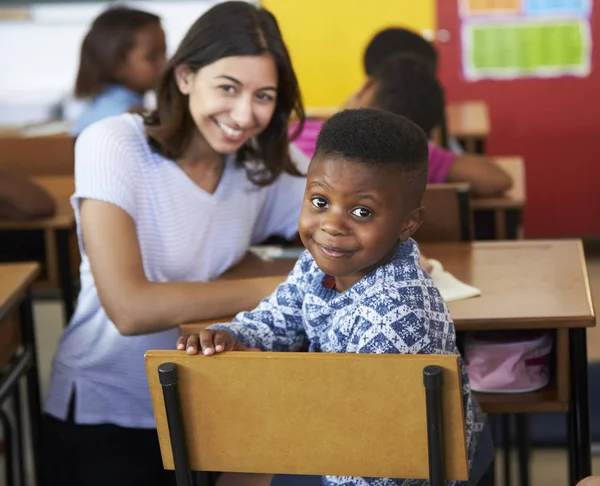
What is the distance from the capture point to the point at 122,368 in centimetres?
215

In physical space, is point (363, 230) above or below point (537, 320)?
above

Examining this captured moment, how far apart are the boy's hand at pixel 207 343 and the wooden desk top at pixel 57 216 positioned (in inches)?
68.5

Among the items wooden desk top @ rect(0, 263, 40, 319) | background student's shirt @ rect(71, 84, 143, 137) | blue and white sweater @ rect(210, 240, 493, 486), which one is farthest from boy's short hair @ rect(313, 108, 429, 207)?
background student's shirt @ rect(71, 84, 143, 137)

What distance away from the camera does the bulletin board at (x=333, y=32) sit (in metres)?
5.69

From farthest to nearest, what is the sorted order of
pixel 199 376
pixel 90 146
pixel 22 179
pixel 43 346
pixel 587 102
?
1. pixel 587 102
2. pixel 43 346
3. pixel 22 179
4. pixel 90 146
5. pixel 199 376

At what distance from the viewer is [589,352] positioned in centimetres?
307

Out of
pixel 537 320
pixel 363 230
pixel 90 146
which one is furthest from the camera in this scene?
pixel 90 146

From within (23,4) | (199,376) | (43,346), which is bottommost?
(43,346)

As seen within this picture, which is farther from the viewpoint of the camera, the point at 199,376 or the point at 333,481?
the point at 333,481

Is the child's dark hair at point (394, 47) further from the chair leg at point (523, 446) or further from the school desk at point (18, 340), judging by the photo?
the school desk at point (18, 340)

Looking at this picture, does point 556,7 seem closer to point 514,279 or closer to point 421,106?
point 421,106

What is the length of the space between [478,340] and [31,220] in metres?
1.67

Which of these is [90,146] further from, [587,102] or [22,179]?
[587,102]

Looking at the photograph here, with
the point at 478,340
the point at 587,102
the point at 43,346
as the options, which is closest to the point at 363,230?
the point at 478,340
